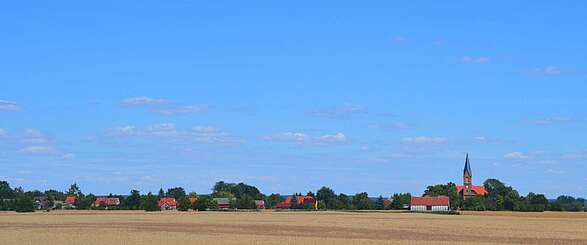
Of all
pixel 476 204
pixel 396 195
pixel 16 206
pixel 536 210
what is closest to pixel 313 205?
pixel 396 195

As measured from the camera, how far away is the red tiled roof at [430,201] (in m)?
185

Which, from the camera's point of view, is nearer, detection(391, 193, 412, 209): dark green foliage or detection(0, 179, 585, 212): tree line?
detection(0, 179, 585, 212): tree line

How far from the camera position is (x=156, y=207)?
15650 cm

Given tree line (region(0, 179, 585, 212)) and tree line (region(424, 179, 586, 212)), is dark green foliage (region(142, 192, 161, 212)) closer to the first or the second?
tree line (region(0, 179, 585, 212))

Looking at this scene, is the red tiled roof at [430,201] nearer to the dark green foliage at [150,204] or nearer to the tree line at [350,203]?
the tree line at [350,203]

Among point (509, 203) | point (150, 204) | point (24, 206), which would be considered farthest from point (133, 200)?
point (509, 203)

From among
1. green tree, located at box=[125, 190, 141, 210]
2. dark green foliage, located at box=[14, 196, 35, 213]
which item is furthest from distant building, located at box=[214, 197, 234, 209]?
dark green foliage, located at box=[14, 196, 35, 213]

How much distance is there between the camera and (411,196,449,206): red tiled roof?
185 metres

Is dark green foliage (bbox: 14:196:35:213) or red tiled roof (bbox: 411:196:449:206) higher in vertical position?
red tiled roof (bbox: 411:196:449:206)

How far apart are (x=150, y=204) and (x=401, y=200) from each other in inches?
2416

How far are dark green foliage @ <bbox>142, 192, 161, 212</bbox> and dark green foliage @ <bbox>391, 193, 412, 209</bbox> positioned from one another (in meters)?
57.3

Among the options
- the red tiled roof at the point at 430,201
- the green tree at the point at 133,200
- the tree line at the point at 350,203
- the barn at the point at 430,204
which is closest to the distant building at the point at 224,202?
the tree line at the point at 350,203

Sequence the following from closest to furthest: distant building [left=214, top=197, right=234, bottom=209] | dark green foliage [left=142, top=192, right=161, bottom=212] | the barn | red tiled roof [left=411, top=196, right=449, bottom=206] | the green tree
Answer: dark green foliage [left=142, top=192, right=161, bottom=212] → the green tree → the barn → red tiled roof [left=411, top=196, right=449, bottom=206] → distant building [left=214, top=197, right=234, bottom=209]

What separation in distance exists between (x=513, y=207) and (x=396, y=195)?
30682mm
